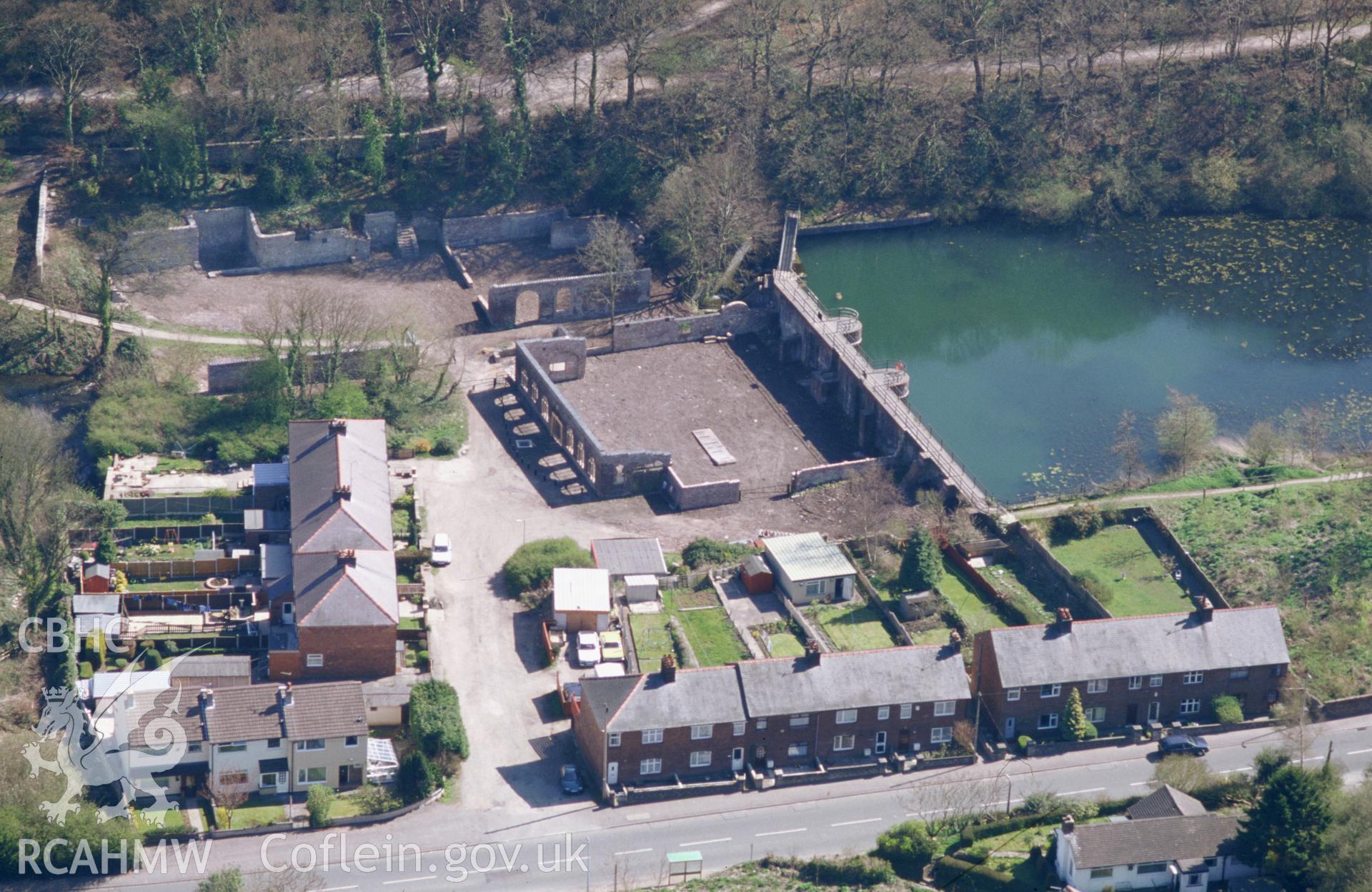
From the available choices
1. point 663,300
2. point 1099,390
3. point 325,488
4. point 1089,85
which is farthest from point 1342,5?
point 325,488

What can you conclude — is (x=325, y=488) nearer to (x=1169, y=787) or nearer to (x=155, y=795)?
(x=155, y=795)

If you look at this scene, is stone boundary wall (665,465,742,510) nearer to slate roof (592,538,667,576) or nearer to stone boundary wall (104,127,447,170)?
slate roof (592,538,667,576)

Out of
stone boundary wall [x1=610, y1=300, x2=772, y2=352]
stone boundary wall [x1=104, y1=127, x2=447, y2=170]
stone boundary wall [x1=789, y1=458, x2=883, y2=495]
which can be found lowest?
stone boundary wall [x1=789, y1=458, x2=883, y2=495]

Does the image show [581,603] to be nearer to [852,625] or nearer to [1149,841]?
[852,625]

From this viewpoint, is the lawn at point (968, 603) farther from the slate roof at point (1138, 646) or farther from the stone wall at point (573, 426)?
the stone wall at point (573, 426)

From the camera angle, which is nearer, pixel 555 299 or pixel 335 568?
pixel 335 568

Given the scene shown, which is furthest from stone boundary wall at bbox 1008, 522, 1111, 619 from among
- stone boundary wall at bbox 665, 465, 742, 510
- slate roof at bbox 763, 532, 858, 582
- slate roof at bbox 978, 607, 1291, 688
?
stone boundary wall at bbox 665, 465, 742, 510

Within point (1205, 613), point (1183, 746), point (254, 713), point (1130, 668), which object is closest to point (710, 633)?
point (1130, 668)
